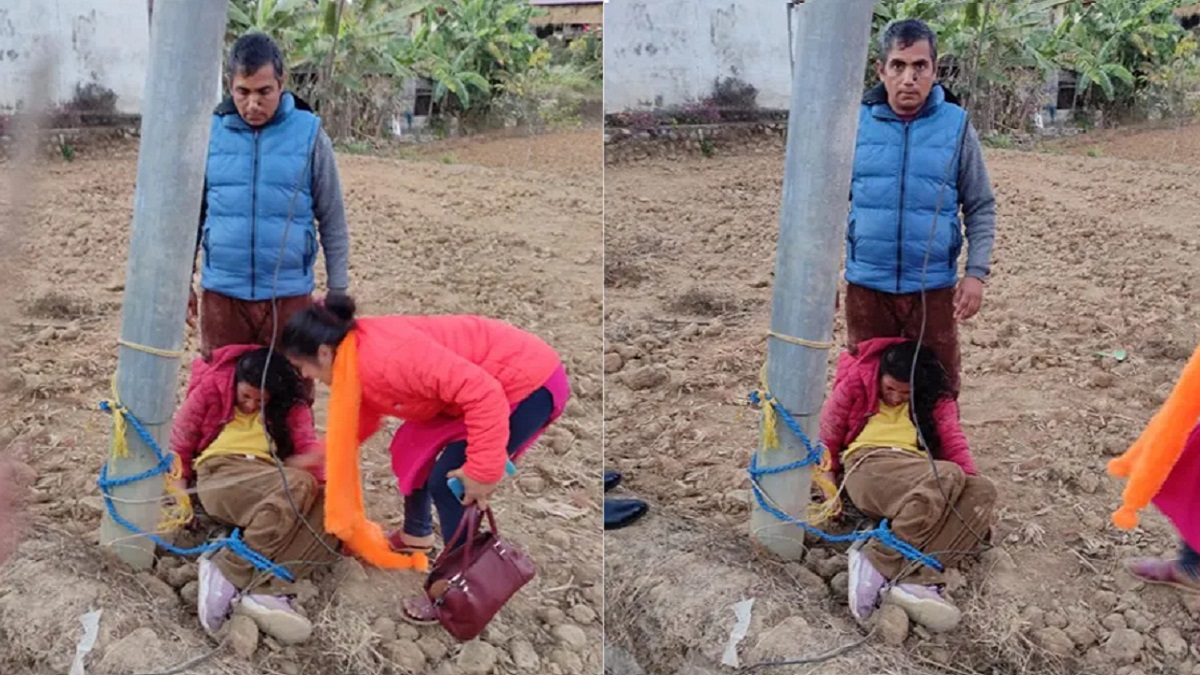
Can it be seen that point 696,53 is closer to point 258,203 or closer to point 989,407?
point 989,407

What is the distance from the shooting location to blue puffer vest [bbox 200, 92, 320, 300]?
168 cm

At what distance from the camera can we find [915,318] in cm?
182

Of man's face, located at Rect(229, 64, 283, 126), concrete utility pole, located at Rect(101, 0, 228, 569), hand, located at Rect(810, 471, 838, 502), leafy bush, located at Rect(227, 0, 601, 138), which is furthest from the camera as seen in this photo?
leafy bush, located at Rect(227, 0, 601, 138)

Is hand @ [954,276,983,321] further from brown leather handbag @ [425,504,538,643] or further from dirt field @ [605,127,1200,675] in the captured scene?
brown leather handbag @ [425,504,538,643]

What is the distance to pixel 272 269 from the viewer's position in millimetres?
1744

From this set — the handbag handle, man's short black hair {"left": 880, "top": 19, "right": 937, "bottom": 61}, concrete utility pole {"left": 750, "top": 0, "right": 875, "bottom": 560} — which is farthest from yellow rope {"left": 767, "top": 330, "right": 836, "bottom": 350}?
the handbag handle

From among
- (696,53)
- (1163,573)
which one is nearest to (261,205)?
(696,53)

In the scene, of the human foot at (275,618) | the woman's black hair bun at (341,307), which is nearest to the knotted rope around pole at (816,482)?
the woman's black hair bun at (341,307)

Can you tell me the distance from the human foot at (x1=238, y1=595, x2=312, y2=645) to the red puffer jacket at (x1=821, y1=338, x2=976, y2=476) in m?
0.93

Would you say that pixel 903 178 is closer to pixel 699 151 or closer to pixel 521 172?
pixel 699 151

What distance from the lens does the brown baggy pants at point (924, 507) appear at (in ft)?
5.68

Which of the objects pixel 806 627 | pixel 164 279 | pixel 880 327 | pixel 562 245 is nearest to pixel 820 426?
pixel 880 327

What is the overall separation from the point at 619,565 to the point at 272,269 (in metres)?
0.82

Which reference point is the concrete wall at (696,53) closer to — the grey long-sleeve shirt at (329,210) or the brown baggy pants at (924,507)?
the grey long-sleeve shirt at (329,210)
